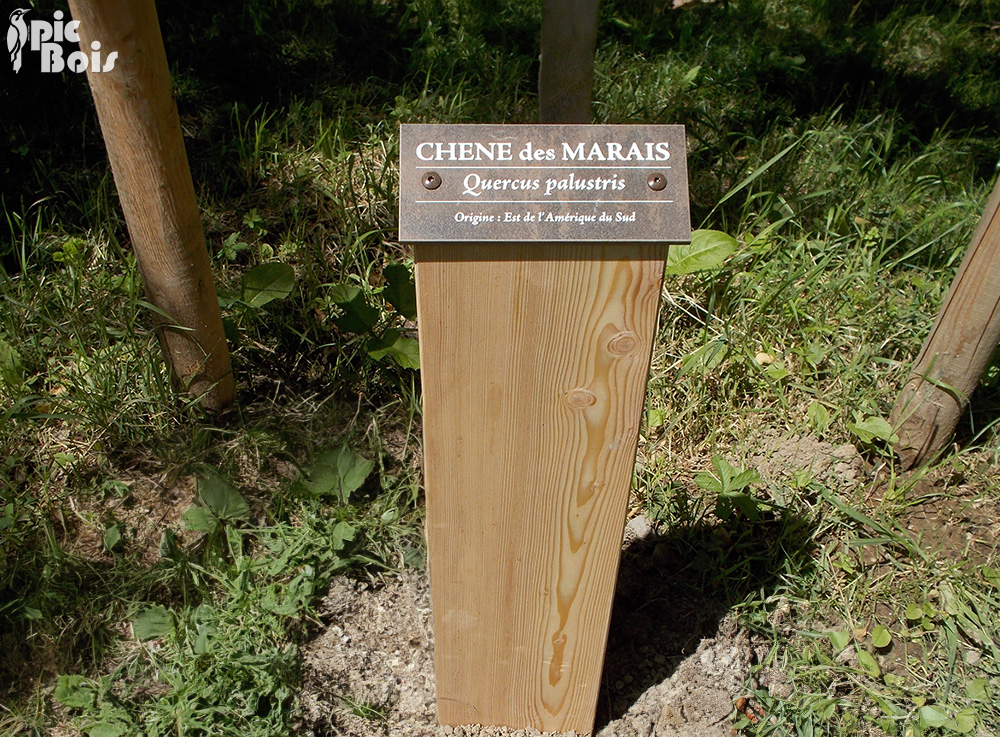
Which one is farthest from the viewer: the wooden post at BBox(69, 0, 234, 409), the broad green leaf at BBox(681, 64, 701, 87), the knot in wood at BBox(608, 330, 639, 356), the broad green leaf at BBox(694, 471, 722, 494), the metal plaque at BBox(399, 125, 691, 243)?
the broad green leaf at BBox(681, 64, 701, 87)

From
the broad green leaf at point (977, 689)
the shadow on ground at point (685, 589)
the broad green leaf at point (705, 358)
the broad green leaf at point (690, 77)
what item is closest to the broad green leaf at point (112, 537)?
the shadow on ground at point (685, 589)

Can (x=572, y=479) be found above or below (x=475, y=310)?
Answer: below

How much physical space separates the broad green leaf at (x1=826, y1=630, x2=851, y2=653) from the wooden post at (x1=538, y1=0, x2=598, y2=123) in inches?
60.1

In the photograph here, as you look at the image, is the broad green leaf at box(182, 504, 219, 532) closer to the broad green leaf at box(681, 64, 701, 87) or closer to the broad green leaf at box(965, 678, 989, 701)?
the broad green leaf at box(965, 678, 989, 701)

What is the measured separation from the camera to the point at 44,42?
3.07 meters

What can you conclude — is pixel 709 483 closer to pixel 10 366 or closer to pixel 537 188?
pixel 537 188

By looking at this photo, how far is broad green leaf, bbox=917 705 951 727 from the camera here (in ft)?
6.64

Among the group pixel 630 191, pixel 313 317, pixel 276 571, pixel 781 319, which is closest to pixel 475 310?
pixel 630 191

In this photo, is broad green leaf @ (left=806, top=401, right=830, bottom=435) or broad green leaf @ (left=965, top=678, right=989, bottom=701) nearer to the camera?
broad green leaf @ (left=965, top=678, right=989, bottom=701)

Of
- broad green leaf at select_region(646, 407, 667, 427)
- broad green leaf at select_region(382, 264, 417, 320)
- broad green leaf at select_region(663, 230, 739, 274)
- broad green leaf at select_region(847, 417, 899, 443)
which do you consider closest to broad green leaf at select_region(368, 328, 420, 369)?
broad green leaf at select_region(382, 264, 417, 320)

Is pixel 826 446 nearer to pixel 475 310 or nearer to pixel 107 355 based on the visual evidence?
pixel 475 310

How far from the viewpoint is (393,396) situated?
265 cm

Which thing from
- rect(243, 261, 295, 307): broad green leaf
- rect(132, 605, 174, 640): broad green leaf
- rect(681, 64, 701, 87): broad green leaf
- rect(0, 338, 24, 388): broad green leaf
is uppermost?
rect(681, 64, 701, 87): broad green leaf

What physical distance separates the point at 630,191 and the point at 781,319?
5.53ft
